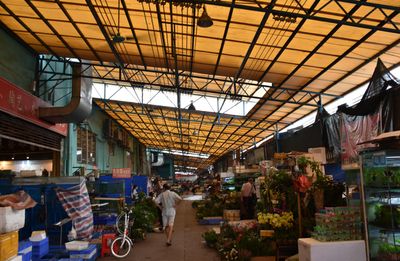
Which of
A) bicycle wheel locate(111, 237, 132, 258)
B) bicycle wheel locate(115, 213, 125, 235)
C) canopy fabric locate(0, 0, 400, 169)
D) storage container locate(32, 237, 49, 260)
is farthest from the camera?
bicycle wheel locate(115, 213, 125, 235)

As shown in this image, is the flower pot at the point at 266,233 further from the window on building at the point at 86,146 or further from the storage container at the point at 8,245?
the window on building at the point at 86,146

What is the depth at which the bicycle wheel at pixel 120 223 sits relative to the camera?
10.1m

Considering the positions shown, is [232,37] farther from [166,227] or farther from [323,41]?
[166,227]

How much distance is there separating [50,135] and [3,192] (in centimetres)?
406

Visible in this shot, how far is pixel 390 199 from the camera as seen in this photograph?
5.56m

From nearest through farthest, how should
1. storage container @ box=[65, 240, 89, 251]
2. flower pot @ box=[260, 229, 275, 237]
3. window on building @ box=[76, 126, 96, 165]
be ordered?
storage container @ box=[65, 240, 89, 251], flower pot @ box=[260, 229, 275, 237], window on building @ box=[76, 126, 96, 165]

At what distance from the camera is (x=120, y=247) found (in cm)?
965

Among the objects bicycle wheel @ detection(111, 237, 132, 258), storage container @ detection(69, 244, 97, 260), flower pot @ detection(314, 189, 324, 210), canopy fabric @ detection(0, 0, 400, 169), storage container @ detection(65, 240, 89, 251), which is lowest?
bicycle wheel @ detection(111, 237, 132, 258)

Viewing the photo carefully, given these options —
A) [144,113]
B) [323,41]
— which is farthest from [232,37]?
[144,113]

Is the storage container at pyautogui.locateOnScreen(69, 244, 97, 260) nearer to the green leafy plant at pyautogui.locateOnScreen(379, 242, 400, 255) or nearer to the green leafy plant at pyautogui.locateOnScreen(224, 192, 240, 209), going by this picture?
the green leafy plant at pyautogui.locateOnScreen(379, 242, 400, 255)

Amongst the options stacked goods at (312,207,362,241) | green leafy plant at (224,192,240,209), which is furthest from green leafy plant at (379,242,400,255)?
green leafy plant at (224,192,240,209)

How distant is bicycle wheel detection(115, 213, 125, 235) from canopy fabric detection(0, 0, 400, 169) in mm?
4903

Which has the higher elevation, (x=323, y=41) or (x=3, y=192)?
(x=323, y=41)

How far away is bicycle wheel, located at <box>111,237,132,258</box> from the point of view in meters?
9.41
